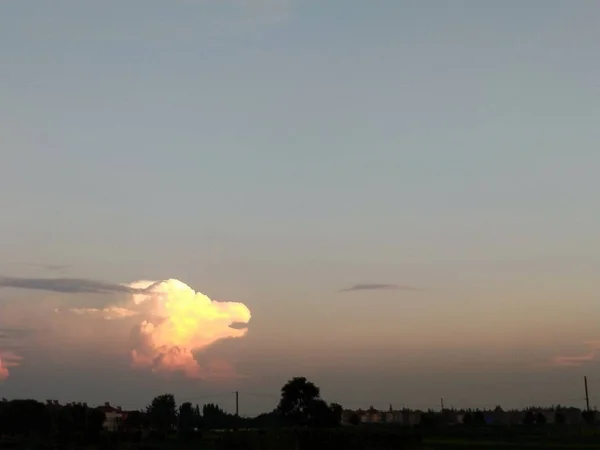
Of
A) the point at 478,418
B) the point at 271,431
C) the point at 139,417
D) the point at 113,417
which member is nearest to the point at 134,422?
the point at 139,417

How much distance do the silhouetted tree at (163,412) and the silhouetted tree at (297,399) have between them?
107ft

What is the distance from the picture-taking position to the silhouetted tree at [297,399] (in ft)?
322

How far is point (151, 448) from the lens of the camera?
6619 centimetres

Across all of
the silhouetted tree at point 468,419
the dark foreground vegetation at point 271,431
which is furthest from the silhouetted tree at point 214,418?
the silhouetted tree at point 468,419

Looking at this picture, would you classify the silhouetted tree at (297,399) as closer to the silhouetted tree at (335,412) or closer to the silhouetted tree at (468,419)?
the silhouetted tree at (335,412)

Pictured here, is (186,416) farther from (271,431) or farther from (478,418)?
(271,431)

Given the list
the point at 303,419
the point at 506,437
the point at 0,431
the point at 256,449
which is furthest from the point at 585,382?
the point at 0,431

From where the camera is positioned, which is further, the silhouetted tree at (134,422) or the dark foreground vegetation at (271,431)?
the silhouetted tree at (134,422)

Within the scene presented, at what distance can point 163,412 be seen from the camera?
129 meters

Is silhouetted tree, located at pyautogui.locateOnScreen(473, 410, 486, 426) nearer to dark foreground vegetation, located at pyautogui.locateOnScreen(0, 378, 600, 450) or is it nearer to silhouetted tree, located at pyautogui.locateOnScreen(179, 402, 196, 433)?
dark foreground vegetation, located at pyautogui.locateOnScreen(0, 378, 600, 450)

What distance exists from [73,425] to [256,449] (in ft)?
206

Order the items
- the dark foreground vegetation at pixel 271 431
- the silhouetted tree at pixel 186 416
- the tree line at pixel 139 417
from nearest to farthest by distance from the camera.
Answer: the dark foreground vegetation at pixel 271 431, the tree line at pixel 139 417, the silhouetted tree at pixel 186 416

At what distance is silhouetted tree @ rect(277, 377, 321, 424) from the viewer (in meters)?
98.1

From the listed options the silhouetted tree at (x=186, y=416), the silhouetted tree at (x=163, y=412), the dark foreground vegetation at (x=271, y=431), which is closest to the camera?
the dark foreground vegetation at (x=271, y=431)
